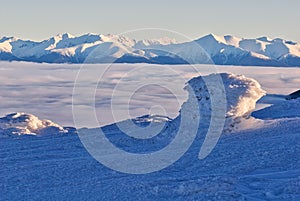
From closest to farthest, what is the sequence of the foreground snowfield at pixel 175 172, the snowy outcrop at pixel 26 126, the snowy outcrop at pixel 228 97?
the foreground snowfield at pixel 175 172, the snowy outcrop at pixel 228 97, the snowy outcrop at pixel 26 126

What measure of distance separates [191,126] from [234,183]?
25.3ft

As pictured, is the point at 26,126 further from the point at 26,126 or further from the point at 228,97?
the point at 228,97

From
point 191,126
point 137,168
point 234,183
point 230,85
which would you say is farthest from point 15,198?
point 230,85

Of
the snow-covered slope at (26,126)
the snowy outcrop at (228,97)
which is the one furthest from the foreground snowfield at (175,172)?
the snow-covered slope at (26,126)

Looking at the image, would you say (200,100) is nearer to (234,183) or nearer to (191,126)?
(191,126)

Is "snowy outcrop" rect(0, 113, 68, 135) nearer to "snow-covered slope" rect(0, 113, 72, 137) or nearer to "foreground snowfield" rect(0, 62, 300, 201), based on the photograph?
"snow-covered slope" rect(0, 113, 72, 137)

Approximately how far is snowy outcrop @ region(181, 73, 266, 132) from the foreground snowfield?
163 cm

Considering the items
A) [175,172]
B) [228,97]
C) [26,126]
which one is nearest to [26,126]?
[26,126]

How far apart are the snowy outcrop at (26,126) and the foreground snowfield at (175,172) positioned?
9.97 m

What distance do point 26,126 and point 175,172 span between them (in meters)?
17.8

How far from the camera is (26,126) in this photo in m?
30.4

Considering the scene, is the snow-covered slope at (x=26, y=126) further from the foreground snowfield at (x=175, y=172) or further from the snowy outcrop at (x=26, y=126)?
the foreground snowfield at (x=175, y=172)

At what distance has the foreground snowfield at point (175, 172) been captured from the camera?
12.1m

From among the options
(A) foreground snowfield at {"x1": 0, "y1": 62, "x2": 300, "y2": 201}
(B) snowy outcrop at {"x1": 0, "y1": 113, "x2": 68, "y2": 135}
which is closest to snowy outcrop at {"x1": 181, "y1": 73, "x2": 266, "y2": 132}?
(A) foreground snowfield at {"x1": 0, "y1": 62, "x2": 300, "y2": 201}
